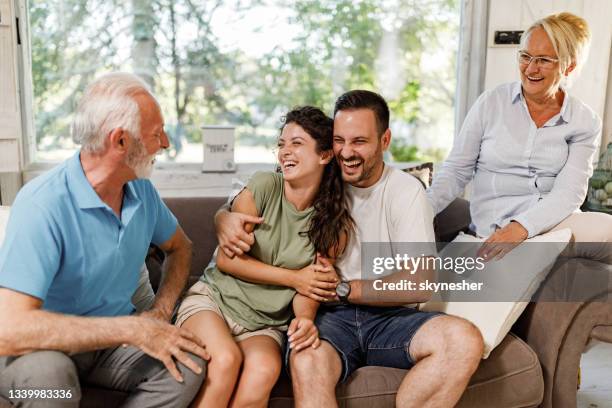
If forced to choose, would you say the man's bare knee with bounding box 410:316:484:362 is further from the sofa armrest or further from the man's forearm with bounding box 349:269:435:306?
the sofa armrest

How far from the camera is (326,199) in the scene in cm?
207

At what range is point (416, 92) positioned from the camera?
3531mm

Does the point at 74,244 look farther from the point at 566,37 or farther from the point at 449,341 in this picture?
the point at 566,37

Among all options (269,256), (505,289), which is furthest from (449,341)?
(269,256)

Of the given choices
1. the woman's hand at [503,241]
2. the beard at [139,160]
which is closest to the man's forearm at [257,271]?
the beard at [139,160]

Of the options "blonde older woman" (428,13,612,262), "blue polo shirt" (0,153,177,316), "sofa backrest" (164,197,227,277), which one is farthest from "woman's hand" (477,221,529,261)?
"blue polo shirt" (0,153,177,316)

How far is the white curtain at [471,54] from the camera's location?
3320 mm

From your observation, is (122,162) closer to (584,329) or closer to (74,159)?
(74,159)

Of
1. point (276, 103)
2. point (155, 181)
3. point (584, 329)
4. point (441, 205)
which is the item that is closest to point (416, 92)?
point (276, 103)

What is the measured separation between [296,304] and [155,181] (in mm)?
1443

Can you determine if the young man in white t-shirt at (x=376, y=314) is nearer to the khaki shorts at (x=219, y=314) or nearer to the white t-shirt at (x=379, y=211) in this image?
the white t-shirt at (x=379, y=211)

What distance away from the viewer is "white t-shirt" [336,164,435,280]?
2.09 meters

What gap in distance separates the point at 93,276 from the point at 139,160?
33cm

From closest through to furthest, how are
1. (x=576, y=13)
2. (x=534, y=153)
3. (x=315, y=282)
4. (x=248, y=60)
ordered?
(x=315, y=282) < (x=534, y=153) < (x=576, y=13) < (x=248, y=60)
